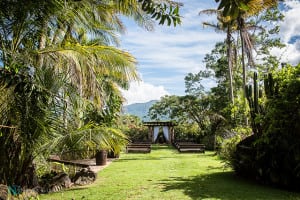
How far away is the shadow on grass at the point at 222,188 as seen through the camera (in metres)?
5.75

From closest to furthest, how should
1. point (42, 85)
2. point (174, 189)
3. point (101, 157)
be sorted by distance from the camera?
1. point (42, 85)
2. point (174, 189)
3. point (101, 157)

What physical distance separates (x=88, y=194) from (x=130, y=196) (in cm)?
94

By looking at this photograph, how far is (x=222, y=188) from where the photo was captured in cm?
652

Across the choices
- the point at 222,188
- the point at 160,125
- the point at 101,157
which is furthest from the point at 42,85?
the point at 160,125

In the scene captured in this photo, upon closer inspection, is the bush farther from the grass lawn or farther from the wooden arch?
the wooden arch

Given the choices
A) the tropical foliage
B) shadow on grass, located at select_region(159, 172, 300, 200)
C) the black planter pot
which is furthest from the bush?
the black planter pot

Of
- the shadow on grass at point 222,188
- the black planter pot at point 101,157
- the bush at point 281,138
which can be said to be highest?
the bush at point 281,138

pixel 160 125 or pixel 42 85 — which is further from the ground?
pixel 42 85

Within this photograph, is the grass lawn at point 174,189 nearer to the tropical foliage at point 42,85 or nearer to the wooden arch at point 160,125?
the tropical foliage at point 42,85

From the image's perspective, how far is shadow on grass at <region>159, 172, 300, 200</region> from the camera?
5746mm

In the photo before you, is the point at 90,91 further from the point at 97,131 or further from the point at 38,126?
the point at 38,126

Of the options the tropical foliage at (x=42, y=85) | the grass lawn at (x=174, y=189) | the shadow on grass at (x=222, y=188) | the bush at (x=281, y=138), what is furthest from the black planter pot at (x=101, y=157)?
the bush at (x=281, y=138)

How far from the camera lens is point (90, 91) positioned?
6.93 metres

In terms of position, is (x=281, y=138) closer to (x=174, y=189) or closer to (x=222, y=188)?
(x=222, y=188)
